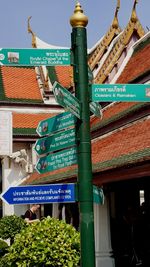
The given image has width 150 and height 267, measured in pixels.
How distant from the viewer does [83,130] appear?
4.14 meters

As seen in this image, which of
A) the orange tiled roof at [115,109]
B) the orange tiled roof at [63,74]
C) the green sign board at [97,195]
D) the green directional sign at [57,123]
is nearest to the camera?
the green sign board at [97,195]

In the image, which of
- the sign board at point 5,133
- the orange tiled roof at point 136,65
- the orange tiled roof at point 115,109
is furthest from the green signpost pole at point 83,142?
the sign board at point 5,133

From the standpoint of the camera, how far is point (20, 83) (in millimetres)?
20672

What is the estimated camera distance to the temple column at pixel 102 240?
407 inches

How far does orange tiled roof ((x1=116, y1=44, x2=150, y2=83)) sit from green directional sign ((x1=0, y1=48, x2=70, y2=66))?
7.50 m

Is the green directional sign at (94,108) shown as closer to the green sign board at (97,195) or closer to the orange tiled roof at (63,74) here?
the green sign board at (97,195)

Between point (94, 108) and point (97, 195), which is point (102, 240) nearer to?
point (97, 195)

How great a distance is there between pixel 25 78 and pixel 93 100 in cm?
1728

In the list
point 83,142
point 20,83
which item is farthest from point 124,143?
point 20,83

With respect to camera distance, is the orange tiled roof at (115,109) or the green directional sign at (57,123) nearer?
the green directional sign at (57,123)

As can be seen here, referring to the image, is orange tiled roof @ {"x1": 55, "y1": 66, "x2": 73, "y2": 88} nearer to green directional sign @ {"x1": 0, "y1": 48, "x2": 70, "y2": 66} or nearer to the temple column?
the temple column

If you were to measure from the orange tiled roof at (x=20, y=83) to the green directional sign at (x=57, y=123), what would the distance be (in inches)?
587

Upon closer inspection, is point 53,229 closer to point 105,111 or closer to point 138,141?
point 138,141

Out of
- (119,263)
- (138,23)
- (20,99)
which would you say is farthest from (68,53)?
(20,99)
